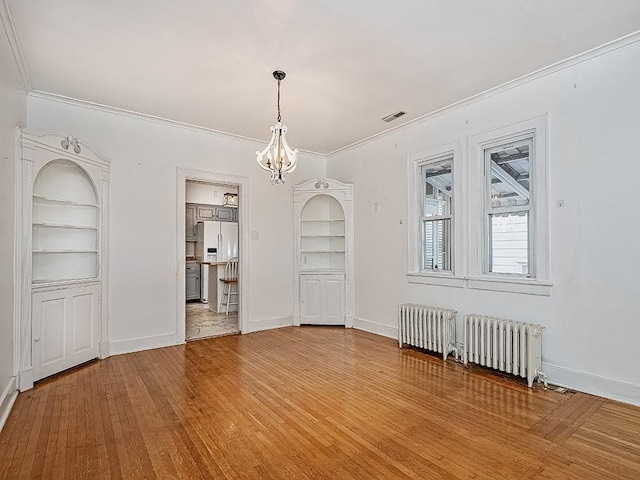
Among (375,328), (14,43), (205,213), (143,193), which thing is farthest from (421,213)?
(205,213)

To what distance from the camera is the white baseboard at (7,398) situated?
8.85 ft

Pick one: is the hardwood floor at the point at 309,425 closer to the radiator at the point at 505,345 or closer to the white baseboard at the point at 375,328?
the radiator at the point at 505,345

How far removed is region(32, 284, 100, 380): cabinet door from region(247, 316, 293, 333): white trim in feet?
7.00

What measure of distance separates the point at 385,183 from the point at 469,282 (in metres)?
1.95

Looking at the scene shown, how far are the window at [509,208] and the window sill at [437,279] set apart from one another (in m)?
0.37

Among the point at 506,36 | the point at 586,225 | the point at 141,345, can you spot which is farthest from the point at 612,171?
the point at 141,345

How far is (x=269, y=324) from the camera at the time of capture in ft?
18.9

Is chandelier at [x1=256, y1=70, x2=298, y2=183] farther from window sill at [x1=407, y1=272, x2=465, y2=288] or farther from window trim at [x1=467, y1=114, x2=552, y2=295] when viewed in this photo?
window sill at [x1=407, y1=272, x2=465, y2=288]

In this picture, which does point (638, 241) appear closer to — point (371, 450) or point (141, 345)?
point (371, 450)

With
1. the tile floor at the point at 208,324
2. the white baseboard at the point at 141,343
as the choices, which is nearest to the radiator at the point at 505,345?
the tile floor at the point at 208,324

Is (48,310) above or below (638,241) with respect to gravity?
below

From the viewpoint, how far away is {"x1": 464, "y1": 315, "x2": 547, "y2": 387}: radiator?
3.40m

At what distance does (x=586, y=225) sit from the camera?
3.22 m

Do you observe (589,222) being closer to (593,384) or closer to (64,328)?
(593,384)
